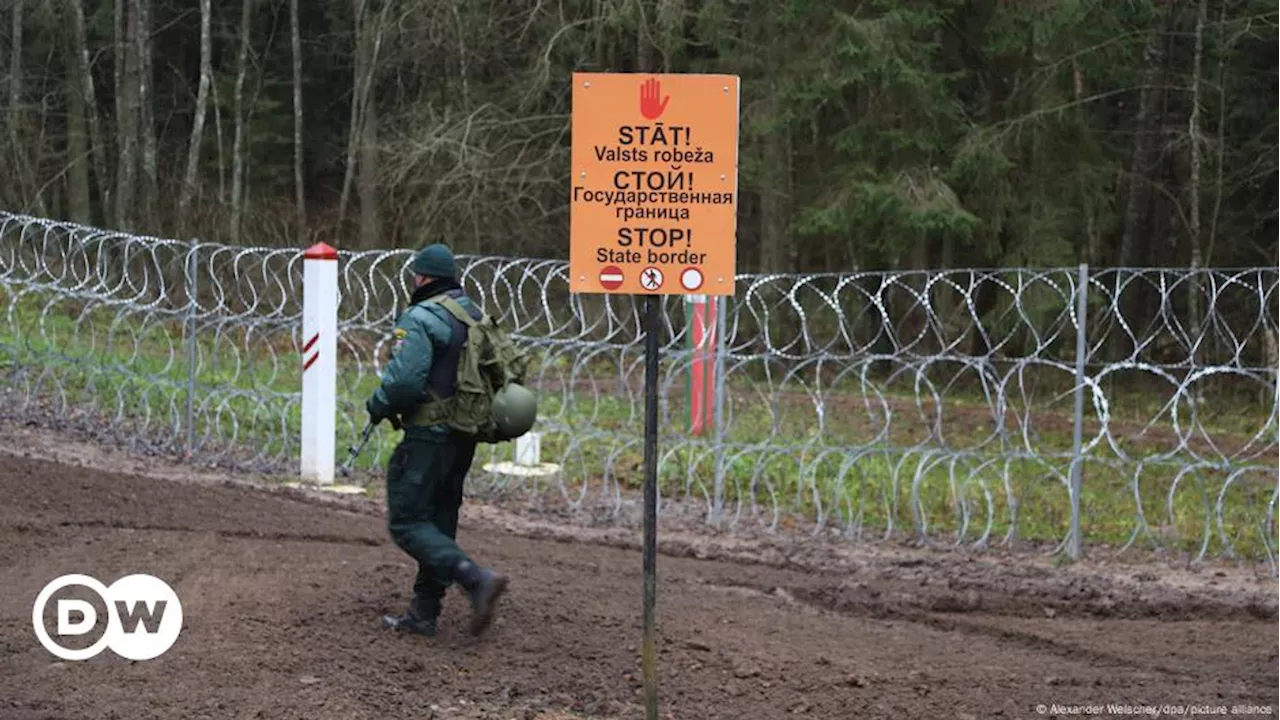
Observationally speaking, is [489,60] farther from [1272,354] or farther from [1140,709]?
[1140,709]

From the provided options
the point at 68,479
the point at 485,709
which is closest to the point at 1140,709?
the point at 485,709

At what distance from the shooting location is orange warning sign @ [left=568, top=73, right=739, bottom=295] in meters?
5.68

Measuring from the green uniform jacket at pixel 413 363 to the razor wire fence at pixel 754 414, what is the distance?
4091 millimetres

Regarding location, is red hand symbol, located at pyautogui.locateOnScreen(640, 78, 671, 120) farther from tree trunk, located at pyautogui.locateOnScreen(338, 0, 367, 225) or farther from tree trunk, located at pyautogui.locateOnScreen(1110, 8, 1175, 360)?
tree trunk, located at pyautogui.locateOnScreen(338, 0, 367, 225)

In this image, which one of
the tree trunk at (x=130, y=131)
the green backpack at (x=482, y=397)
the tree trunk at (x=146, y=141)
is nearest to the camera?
the green backpack at (x=482, y=397)

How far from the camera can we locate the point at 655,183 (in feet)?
18.7

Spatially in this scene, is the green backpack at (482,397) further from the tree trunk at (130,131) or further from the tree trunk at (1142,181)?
the tree trunk at (130,131)

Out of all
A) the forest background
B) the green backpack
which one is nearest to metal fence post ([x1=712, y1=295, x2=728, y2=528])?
the green backpack

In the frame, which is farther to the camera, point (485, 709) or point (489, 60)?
point (489, 60)

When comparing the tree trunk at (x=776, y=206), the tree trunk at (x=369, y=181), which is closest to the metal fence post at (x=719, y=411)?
the tree trunk at (x=776, y=206)

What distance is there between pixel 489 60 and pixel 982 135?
10.4 metres

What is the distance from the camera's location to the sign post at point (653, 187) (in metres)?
5.68

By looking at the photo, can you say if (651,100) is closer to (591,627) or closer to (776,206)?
(591,627)

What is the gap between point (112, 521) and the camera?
9.50m
